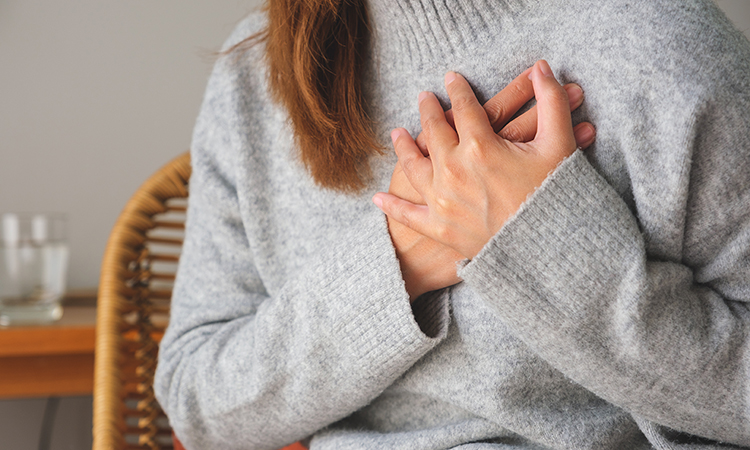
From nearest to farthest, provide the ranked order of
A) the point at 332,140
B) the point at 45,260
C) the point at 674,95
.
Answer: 1. the point at 674,95
2. the point at 332,140
3. the point at 45,260

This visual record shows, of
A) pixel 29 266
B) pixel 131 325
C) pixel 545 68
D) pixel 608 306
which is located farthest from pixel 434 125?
pixel 29 266

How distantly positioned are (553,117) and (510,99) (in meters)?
0.06

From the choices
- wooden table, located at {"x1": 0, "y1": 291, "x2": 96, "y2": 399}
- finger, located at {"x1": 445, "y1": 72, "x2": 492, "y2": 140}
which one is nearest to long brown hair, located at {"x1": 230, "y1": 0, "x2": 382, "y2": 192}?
finger, located at {"x1": 445, "y1": 72, "x2": 492, "y2": 140}

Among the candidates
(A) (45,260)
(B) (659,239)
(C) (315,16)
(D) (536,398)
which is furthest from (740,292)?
(A) (45,260)

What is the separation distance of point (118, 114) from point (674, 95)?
1.25 m

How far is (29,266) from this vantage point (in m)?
1.09

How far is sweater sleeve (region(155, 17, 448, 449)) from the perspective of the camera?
58 cm

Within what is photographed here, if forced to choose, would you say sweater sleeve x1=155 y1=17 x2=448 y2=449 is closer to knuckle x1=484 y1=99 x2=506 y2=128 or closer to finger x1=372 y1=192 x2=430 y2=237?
finger x1=372 y1=192 x2=430 y2=237

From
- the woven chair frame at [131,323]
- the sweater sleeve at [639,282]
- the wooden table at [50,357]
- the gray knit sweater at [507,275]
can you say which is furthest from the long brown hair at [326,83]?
the wooden table at [50,357]

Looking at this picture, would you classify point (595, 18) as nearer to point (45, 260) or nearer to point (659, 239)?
point (659, 239)

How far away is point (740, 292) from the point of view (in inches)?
20.4

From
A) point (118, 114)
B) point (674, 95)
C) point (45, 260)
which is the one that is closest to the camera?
point (674, 95)

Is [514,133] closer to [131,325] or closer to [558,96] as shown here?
[558,96]

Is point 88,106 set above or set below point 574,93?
below
